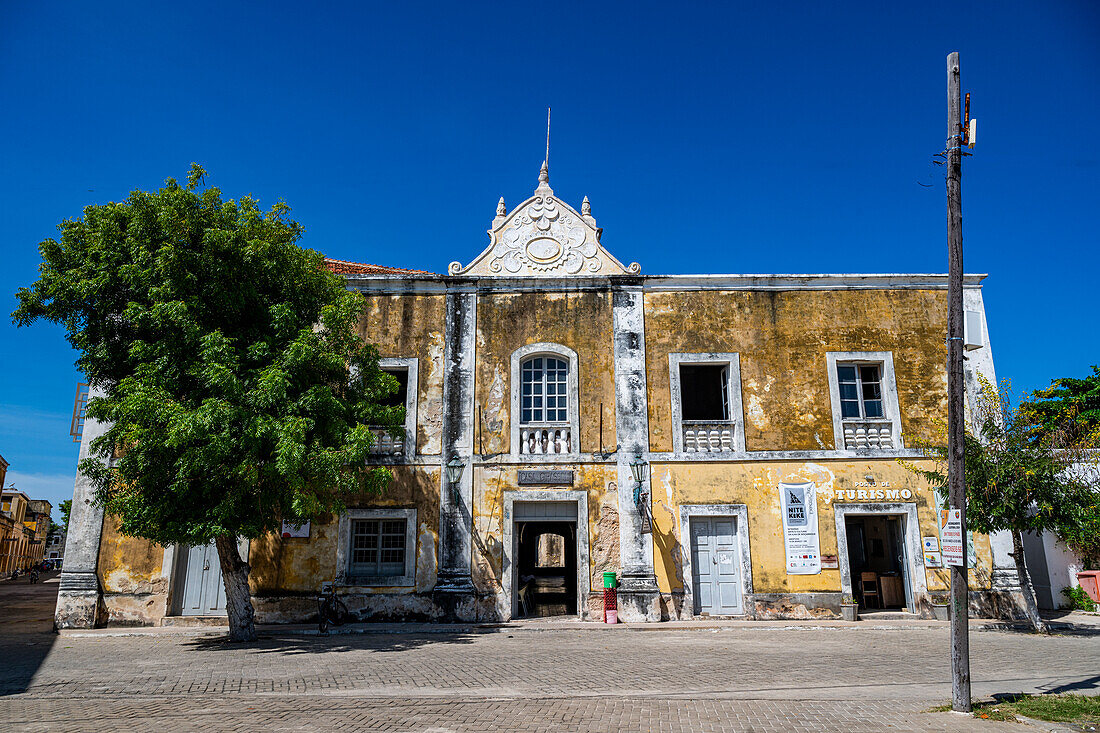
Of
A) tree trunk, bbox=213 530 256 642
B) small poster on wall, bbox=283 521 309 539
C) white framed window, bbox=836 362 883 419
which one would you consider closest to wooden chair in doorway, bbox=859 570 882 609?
white framed window, bbox=836 362 883 419

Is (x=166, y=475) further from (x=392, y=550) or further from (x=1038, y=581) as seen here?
(x=1038, y=581)

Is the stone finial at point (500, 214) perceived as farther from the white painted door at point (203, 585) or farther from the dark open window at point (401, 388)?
the white painted door at point (203, 585)

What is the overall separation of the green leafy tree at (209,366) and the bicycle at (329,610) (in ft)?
5.06

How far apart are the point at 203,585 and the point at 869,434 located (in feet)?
50.4

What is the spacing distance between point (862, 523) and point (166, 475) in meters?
16.4

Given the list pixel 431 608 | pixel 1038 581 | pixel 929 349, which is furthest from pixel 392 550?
pixel 1038 581

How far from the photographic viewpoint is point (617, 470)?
1583 cm

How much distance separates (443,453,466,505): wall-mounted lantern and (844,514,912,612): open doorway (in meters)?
8.62

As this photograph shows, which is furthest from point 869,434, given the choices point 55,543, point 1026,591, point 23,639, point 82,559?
point 55,543

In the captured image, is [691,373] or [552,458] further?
[691,373]

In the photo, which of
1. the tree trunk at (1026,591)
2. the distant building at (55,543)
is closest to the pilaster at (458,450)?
the tree trunk at (1026,591)

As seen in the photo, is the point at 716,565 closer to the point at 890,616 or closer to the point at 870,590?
the point at 890,616

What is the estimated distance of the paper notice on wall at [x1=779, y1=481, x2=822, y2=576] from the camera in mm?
15297

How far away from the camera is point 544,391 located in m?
16.6
